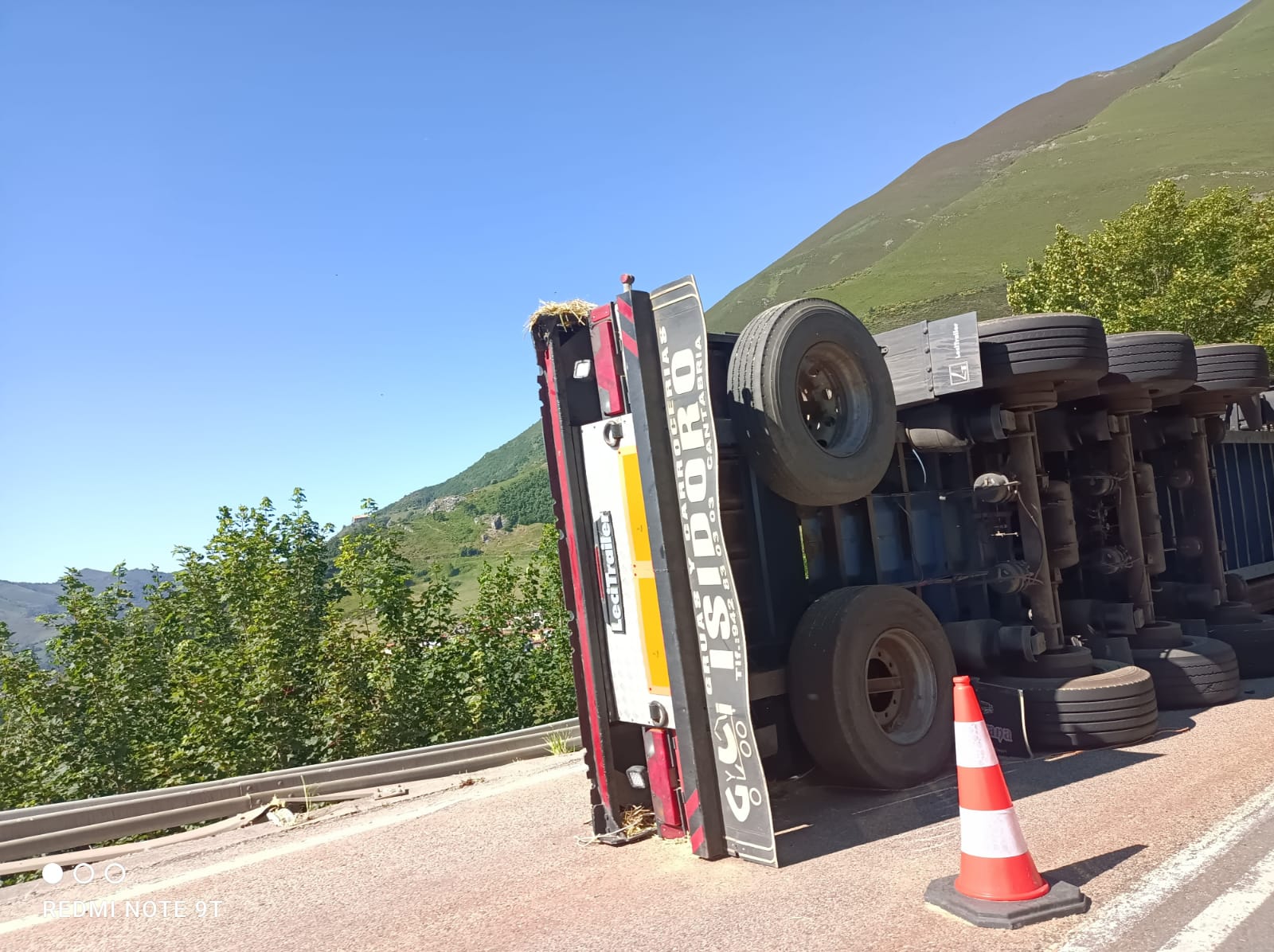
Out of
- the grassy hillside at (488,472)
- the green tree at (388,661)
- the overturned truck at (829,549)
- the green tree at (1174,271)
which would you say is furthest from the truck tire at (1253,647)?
the grassy hillside at (488,472)

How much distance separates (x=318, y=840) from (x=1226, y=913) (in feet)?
15.5

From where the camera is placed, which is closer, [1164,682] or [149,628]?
[1164,682]

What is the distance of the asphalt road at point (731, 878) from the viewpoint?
342cm

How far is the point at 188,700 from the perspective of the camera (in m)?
9.73

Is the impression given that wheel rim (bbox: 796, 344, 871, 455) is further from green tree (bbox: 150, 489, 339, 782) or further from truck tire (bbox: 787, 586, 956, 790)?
green tree (bbox: 150, 489, 339, 782)

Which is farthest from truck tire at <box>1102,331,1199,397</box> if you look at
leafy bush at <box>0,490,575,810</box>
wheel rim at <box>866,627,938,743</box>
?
leafy bush at <box>0,490,575,810</box>

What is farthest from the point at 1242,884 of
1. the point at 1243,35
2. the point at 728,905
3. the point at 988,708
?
the point at 1243,35

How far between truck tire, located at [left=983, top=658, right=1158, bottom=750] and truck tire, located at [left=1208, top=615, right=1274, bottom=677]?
8.52ft

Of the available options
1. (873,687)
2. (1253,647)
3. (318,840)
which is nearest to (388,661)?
(318,840)

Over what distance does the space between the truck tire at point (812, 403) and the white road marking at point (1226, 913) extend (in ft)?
8.08

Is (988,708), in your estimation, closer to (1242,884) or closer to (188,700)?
(1242,884)

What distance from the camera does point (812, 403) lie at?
17.9 feet

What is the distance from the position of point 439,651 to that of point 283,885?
565 cm

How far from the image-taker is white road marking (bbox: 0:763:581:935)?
4821mm
